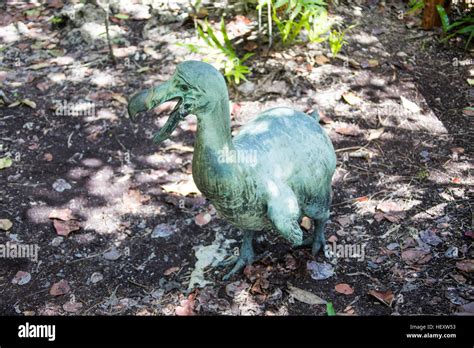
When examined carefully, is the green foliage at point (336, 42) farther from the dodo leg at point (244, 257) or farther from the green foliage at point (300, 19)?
the dodo leg at point (244, 257)

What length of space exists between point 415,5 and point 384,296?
4077 mm

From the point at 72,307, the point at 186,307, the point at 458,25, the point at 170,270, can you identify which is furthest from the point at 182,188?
the point at 458,25

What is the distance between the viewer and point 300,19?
5.85 metres

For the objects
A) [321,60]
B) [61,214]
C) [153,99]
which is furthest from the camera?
[321,60]

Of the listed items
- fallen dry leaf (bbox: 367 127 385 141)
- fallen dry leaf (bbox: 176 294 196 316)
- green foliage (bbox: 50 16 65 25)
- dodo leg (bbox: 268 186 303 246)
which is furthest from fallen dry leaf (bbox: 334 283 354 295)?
green foliage (bbox: 50 16 65 25)

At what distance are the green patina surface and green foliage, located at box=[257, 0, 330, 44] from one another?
1938 mm

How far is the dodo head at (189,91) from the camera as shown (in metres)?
2.90

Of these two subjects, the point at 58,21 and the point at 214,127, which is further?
the point at 58,21

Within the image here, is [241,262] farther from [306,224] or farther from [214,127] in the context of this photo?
[214,127]

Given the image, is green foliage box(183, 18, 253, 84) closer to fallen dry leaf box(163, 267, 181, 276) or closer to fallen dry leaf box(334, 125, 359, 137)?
fallen dry leaf box(334, 125, 359, 137)

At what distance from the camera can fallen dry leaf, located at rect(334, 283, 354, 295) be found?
3738mm

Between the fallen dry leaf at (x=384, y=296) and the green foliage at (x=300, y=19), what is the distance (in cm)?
261

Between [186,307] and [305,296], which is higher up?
[305,296]
